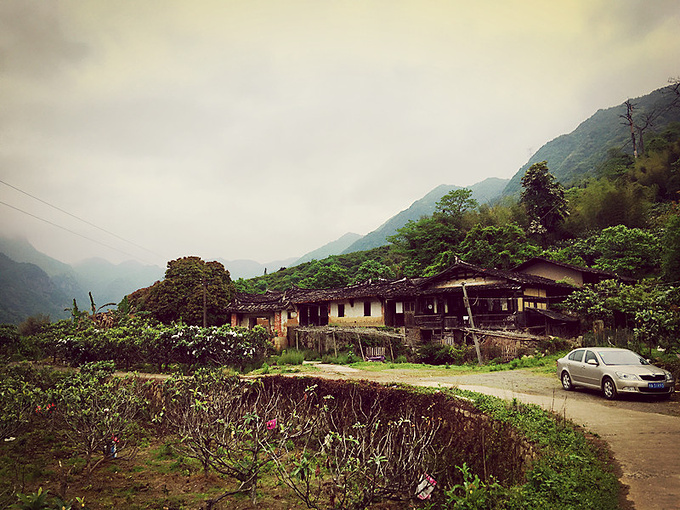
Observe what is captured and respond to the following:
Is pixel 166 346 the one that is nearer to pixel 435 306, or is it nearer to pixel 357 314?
pixel 357 314

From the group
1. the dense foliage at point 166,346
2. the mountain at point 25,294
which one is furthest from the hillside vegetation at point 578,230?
the mountain at point 25,294

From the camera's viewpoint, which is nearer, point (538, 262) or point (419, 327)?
point (419, 327)

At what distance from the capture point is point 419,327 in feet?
95.1

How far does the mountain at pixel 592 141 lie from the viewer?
73.7 meters

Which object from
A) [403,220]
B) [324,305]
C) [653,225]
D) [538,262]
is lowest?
[324,305]

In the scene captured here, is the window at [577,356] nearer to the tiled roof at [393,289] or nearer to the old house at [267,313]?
the tiled roof at [393,289]

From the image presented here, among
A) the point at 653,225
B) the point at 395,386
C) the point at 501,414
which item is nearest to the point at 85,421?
the point at 395,386

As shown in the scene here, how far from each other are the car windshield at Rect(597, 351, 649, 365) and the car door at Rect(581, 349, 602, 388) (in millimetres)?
216

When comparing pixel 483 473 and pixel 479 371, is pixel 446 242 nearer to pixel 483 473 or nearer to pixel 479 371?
pixel 479 371

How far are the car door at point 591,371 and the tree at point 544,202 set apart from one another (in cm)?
3864

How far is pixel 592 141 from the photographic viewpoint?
316 ft

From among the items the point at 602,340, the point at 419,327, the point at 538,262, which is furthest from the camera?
the point at 538,262

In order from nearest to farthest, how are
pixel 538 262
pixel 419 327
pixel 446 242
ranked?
pixel 419 327 < pixel 538 262 < pixel 446 242

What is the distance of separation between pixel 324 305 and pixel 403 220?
4177 inches
